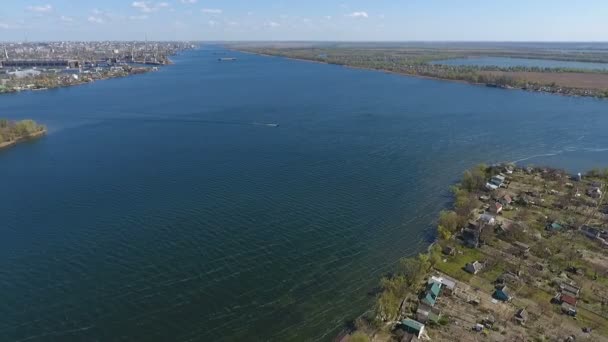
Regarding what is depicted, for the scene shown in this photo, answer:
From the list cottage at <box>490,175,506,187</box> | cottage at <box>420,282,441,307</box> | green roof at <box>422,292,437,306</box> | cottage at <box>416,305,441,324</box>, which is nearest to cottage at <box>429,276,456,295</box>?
cottage at <box>420,282,441,307</box>

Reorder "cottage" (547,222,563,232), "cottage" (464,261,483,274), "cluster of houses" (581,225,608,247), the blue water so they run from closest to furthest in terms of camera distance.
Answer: "cottage" (464,261,483,274)
"cluster of houses" (581,225,608,247)
"cottage" (547,222,563,232)
the blue water

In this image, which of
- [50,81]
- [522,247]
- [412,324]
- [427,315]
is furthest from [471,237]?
[50,81]

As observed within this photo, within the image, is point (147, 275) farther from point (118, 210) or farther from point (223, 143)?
point (223, 143)

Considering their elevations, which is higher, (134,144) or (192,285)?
(134,144)

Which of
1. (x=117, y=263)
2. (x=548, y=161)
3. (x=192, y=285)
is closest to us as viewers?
(x=192, y=285)

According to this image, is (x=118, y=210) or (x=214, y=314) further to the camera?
(x=118, y=210)

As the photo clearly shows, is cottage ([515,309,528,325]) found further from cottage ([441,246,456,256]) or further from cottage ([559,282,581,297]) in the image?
cottage ([441,246,456,256])

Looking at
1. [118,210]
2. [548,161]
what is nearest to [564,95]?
[548,161]
